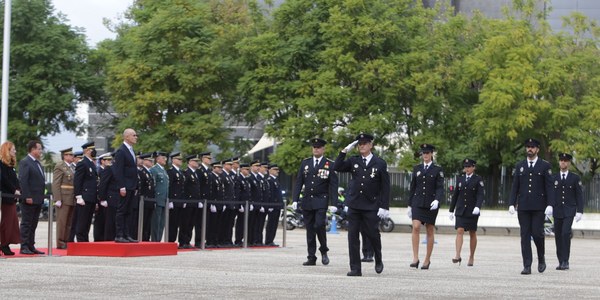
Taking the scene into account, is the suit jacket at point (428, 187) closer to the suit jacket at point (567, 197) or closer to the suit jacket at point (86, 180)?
the suit jacket at point (567, 197)

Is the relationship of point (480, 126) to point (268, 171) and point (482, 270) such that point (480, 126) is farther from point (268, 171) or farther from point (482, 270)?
point (482, 270)

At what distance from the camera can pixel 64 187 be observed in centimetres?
2473

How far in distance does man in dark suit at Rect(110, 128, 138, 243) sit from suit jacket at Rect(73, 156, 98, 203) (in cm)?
143

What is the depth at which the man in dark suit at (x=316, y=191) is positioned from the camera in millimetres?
21188

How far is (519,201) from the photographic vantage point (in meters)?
20.9

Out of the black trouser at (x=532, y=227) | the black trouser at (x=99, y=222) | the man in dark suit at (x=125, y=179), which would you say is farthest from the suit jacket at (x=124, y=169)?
the black trouser at (x=532, y=227)

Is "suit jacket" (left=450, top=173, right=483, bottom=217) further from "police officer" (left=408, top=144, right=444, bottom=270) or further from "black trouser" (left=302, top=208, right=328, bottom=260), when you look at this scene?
"black trouser" (left=302, top=208, right=328, bottom=260)

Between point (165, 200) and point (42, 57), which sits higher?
point (42, 57)

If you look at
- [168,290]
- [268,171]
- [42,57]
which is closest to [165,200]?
[268,171]

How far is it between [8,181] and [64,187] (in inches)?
147

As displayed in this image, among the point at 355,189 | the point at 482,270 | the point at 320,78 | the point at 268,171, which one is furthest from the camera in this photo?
the point at 320,78

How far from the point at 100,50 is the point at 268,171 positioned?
29.0m

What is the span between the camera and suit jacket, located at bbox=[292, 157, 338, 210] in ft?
69.7

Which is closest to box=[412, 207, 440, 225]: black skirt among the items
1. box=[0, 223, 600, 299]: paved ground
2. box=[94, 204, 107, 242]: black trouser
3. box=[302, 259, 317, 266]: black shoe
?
box=[0, 223, 600, 299]: paved ground
